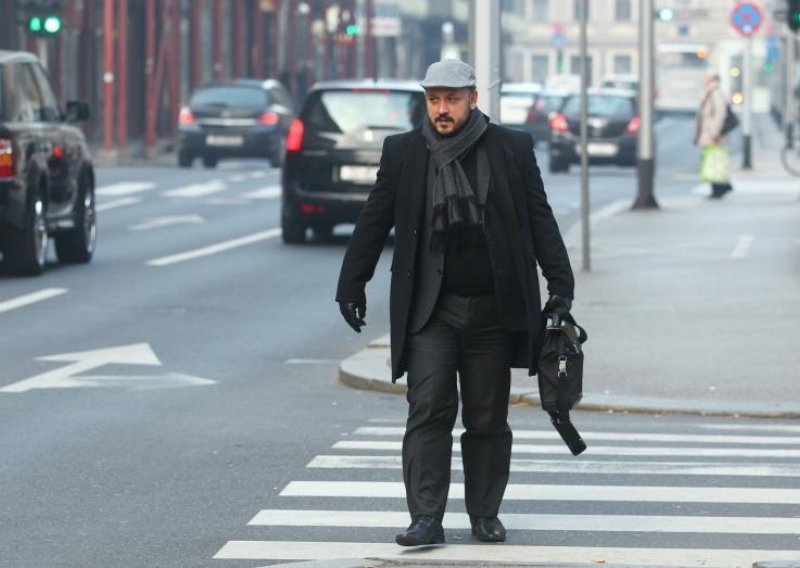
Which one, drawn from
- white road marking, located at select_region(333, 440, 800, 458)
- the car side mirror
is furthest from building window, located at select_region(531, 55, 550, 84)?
white road marking, located at select_region(333, 440, 800, 458)

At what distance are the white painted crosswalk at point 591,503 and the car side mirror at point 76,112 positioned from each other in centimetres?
1029

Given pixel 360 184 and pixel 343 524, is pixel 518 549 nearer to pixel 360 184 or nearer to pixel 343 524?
pixel 343 524

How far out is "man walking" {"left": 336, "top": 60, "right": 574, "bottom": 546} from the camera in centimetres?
784

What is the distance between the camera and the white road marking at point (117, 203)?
31.0 m

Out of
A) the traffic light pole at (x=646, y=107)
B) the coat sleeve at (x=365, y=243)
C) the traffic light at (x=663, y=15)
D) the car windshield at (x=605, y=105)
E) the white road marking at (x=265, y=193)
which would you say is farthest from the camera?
the traffic light at (x=663, y=15)

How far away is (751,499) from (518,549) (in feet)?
4.63

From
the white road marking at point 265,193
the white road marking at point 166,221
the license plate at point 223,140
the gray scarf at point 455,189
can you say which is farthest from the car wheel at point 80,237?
the license plate at point 223,140

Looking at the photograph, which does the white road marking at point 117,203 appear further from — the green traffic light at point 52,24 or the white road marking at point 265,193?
the green traffic light at point 52,24

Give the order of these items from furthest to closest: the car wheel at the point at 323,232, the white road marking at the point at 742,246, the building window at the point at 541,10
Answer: the building window at the point at 541,10
the car wheel at the point at 323,232
the white road marking at the point at 742,246

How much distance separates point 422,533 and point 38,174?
12.7 m

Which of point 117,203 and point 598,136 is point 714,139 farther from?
point 598,136

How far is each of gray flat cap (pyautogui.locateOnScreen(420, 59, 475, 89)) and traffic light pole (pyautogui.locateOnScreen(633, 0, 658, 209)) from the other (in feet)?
68.2

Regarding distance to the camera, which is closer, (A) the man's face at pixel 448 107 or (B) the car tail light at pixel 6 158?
(A) the man's face at pixel 448 107

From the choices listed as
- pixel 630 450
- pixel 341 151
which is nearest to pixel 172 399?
pixel 630 450
